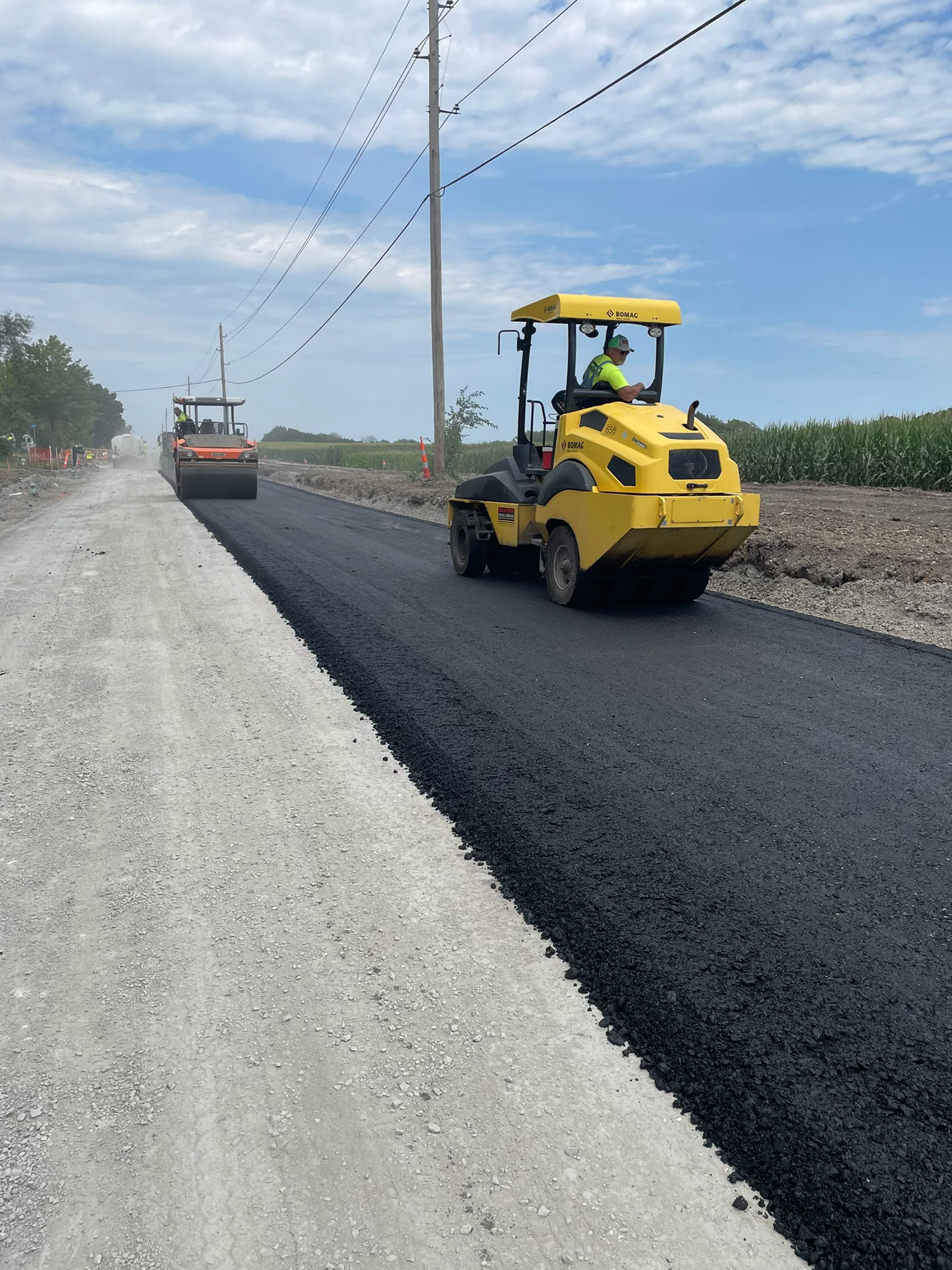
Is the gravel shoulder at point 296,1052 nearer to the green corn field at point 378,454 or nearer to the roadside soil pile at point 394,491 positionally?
the green corn field at point 378,454

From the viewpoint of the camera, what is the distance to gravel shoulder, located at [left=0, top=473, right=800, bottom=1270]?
1928 millimetres

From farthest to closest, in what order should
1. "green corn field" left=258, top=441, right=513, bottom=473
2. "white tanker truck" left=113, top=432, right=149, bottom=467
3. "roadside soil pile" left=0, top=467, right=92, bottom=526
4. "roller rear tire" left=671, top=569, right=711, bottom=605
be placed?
"white tanker truck" left=113, top=432, right=149, bottom=467 < "green corn field" left=258, top=441, right=513, bottom=473 < "roadside soil pile" left=0, top=467, right=92, bottom=526 < "roller rear tire" left=671, top=569, right=711, bottom=605

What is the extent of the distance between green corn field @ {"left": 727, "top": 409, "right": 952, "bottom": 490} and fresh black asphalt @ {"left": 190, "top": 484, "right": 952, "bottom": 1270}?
11.1 metres

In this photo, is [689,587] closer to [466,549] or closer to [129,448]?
[466,549]

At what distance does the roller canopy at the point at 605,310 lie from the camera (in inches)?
305

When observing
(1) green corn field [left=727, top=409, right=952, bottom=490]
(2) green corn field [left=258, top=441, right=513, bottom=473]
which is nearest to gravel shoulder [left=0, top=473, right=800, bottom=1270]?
(2) green corn field [left=258, top=441, right=513, bottom=473]

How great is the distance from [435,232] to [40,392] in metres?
51.8

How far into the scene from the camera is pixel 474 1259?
1854mm

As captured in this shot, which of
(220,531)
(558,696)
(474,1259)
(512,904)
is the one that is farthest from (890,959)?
(220,531)

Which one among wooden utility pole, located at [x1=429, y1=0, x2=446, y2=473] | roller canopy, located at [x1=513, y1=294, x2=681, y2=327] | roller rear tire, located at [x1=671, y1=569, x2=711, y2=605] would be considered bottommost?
roller rear tire, located at [x1=671, y1=569, x2=711, y2=605]

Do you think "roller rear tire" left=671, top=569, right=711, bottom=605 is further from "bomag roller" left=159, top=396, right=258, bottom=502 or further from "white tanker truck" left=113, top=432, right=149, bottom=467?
"white tanker truck" left=113, top=432, right=149, bottom=467

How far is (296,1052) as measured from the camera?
2424 mm

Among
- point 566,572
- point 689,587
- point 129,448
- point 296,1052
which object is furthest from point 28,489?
point 129,448

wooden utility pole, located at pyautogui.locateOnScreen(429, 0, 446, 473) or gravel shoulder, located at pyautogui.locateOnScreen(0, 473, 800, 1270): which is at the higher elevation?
wooden utility pole, located at pyautogui.locateOnScreen(429, 0, 446, 473)
